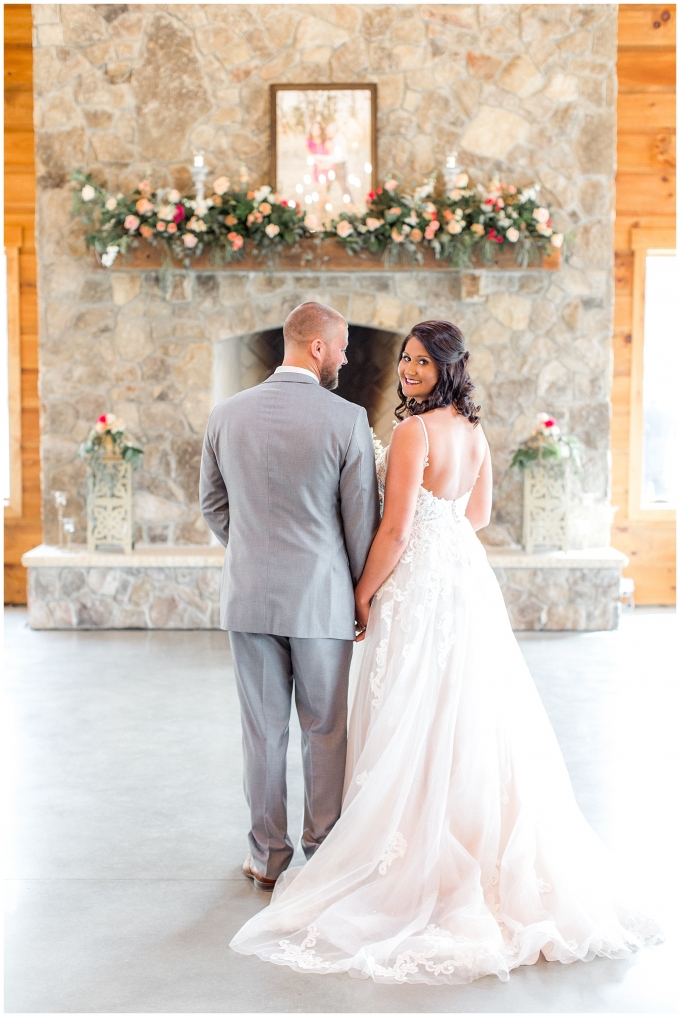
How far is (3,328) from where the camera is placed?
252 inches

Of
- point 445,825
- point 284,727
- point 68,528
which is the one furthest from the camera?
point 68,528

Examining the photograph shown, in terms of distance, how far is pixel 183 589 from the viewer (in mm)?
5598

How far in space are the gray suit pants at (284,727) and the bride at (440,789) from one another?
0.21 feet

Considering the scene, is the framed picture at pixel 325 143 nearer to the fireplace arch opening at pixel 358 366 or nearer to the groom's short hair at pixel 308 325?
the fireplace arch opening at pixel 358 366

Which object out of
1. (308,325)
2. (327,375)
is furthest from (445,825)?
(308,325)

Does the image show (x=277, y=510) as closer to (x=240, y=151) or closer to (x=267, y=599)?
(x=267, y=599)

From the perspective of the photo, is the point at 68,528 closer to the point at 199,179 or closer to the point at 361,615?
the point at 199,179

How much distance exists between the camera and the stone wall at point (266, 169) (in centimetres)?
552

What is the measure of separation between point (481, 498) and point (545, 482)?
294 cm

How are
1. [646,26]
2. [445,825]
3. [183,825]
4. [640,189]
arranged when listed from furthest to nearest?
[640,189]
[646,26]
[183,825]
[445,825]

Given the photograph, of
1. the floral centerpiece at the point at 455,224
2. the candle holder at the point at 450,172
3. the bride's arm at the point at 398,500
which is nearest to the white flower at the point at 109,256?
the floral centerpiece at the point at 455,224

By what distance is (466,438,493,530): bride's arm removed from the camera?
2.72 metres

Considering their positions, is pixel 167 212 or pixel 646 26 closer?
pixel 167 212

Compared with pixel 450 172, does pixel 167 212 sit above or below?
below
